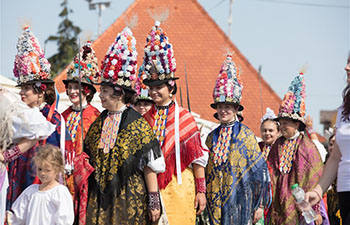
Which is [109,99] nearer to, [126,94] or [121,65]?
[126,94]

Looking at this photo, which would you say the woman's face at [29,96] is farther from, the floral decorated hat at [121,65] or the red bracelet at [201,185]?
the red bracelet at [201,185]

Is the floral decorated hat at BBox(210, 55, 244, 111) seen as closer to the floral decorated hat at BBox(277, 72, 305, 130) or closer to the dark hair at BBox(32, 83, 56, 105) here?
the floral decorated hat at BBox(277, 72, 305, 130)

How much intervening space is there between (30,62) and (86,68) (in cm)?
109

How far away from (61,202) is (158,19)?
2.43 m

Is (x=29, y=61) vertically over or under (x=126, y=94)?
over

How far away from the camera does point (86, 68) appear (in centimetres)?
822

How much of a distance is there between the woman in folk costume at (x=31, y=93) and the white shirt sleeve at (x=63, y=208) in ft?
2.22

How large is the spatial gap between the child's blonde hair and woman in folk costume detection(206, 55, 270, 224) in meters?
2.40

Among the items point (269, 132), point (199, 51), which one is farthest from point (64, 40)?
point (269, 132)

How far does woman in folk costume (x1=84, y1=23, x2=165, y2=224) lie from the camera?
657 cm

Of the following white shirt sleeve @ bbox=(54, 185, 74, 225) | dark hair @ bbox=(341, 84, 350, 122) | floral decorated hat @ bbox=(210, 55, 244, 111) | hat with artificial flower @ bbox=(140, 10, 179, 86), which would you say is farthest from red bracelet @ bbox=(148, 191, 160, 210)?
dark hair @ bbox=(341, 84, 350, 122)

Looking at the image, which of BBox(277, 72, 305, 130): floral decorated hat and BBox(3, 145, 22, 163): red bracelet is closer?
BBox(3, 145, 22, 163): red bracelet

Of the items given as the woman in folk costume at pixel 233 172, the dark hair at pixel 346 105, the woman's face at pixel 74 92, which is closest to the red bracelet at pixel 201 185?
the woman in folk costume at pixel 233 172

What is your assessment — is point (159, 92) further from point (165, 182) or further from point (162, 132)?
point (165, 182)
